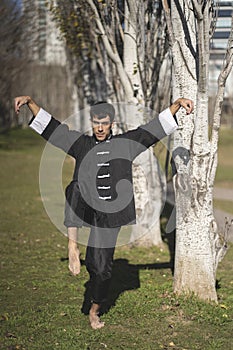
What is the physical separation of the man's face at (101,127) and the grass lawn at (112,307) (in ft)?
6.39

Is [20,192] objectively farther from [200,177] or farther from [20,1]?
[200,177]

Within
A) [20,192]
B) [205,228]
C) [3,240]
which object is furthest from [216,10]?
[20,192]

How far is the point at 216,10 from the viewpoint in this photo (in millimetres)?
7109

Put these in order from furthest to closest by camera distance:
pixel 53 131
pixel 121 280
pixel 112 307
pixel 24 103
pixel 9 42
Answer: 1. pixel 9 42
2. pixel 121 280
3. pixel 112 307
4. pixel 53 131
5. pixel 24 103

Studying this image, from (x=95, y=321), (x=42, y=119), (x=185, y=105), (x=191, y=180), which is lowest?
(x=95, y=321)

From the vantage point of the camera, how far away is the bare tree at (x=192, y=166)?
6.81 meters

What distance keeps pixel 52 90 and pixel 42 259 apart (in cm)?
5014

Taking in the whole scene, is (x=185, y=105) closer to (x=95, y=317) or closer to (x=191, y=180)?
(x=191, y=180)

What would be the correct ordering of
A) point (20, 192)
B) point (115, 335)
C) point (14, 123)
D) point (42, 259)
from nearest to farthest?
A: point (115, 335) → point (42, 259) → point (20, 192) → point (14, 123)

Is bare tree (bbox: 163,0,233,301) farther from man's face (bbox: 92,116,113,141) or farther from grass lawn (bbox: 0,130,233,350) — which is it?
man's face (bbox: 92,116,113,141)

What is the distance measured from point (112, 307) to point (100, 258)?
1.00 m

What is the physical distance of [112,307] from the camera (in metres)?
7.05

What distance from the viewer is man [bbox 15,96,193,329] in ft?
20.7

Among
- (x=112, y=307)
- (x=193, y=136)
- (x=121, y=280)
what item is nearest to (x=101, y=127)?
(x=193, y=136)
